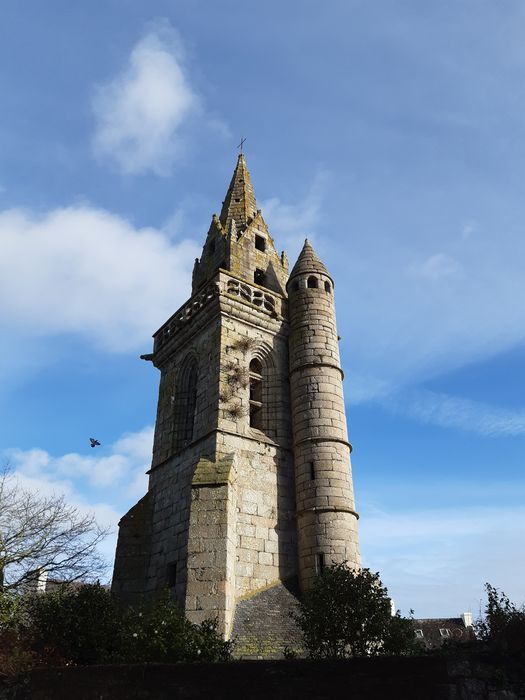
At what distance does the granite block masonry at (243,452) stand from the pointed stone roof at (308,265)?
0.16ft

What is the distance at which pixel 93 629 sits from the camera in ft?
37.2

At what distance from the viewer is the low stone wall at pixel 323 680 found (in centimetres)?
637

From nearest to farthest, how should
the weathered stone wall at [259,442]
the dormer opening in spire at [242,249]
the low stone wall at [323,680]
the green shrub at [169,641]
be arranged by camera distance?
the low stone wall at [323,680] < the green shrub at [169,641] < the weathered stone wall at [259,442] < the dormer opening in spire at [242,249]

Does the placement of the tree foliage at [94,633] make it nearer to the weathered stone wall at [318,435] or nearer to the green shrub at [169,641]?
the green shrub at [169,641]

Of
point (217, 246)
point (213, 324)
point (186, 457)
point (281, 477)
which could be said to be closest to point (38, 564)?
point (186, 457)

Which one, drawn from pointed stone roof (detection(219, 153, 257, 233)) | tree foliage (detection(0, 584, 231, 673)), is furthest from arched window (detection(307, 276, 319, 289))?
tree foliage (detection(0, 584, 231, 673))

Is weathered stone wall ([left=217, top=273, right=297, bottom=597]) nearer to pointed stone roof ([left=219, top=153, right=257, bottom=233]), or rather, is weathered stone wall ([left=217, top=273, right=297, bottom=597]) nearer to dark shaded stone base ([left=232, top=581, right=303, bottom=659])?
dark shaded stone base ([left=232, top=581, right=303, bottom=659])

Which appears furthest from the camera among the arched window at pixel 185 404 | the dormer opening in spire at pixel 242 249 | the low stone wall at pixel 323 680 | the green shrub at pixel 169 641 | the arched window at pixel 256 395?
the dormer opening in spire at pixel 242 249

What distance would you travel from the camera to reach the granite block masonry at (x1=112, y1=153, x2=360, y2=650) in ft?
42.6

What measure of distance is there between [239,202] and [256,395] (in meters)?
9.90

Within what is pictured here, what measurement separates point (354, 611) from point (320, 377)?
785 centimetres

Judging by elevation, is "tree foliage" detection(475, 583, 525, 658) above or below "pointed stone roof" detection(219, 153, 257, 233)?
below

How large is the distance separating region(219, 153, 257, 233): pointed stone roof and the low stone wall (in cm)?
1649

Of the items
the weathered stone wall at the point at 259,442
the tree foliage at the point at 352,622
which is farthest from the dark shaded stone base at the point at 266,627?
the tree foliage at the point at 352,622
